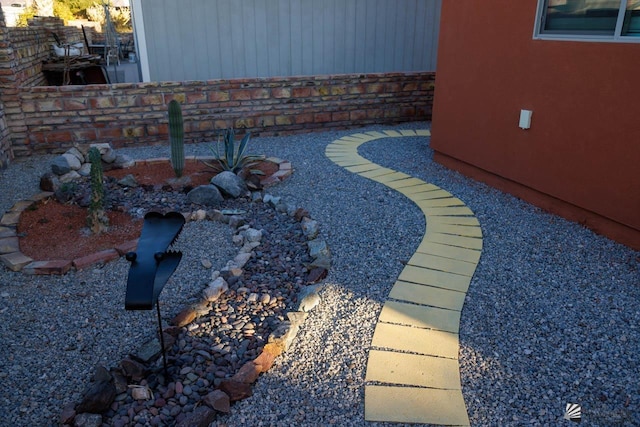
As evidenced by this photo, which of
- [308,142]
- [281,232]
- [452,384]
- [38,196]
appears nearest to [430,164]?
[308,142]

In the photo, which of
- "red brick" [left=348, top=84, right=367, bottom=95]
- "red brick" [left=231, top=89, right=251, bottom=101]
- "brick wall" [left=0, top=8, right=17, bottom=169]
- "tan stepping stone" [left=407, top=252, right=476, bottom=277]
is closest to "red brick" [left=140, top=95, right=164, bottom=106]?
"red brick" [left=231, top=89, right=251, bottom=101]

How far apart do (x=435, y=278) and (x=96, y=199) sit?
253 centimetres

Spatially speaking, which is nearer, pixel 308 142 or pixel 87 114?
pixel 87 114

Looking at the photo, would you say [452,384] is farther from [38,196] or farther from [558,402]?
[38,196]

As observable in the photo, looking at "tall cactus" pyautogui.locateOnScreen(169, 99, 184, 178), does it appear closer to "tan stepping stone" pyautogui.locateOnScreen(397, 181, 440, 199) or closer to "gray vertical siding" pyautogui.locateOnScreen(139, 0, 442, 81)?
"tan stepping stone" pyautogui.locateOnScreen(397, 181, 440, 199)

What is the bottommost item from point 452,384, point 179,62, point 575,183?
point 452,384

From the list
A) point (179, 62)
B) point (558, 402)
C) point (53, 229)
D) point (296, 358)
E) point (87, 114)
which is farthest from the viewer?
Answer: point (179, 62)

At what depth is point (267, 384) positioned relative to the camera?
2.17 meters

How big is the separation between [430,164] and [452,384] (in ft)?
12.0

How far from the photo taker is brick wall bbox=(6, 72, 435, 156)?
5746mm

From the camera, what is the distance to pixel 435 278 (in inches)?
121

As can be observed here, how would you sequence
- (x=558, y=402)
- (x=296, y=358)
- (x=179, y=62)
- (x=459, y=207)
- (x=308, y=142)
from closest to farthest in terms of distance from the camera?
1. (x=558, y=402)
2. (x=296, y=358)
3. (x=459, y=207)
4. (x=308, y=142)
5. (x=179, y=62)

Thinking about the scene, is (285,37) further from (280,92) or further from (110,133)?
(110,133)

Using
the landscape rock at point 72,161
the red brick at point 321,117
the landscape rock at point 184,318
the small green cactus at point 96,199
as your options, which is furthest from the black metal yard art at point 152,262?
the red brick at point 321,117
